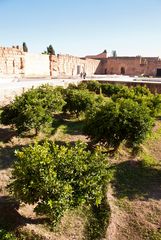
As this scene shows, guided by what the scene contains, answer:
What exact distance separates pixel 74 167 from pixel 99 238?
2.09 m

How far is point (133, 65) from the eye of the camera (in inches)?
1922

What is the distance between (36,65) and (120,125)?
22.8 m

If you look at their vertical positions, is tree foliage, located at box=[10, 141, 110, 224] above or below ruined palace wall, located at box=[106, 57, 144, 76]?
below

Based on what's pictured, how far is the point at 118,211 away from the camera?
29.8 ft

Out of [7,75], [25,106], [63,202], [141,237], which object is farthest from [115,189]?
[7,75]

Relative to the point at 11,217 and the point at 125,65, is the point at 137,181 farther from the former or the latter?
the point at 125,65

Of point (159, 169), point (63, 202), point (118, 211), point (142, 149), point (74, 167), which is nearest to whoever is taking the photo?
point (63, 202)

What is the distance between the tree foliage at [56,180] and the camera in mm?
7031

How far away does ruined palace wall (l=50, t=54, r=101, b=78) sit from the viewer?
36938 mm

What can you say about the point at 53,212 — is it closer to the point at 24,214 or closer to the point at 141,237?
the point at 24,214

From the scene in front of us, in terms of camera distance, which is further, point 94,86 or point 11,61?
point 11,61

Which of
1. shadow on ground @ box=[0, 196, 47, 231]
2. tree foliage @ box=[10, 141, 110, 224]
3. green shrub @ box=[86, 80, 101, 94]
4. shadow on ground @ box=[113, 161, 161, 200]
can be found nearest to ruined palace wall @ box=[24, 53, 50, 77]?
green shrub @ box=[86, 80, 101, 94]

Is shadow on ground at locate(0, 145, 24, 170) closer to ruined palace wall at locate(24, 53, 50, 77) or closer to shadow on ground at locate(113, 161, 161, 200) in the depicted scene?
shadow on ground at locate(113, 161, 161, 200)

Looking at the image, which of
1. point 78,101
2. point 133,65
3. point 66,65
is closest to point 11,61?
point 66,65
